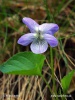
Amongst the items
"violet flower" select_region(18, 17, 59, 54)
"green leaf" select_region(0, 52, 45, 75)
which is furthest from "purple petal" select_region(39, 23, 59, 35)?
"green leaf" select_region(0, 52, 45, 75)

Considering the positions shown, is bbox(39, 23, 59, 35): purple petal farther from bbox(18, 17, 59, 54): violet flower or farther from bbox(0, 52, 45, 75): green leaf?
bbox(0, 52, 45, 75): green leaf

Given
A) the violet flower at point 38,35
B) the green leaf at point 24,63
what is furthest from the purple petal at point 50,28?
the green leaf at point 24,63

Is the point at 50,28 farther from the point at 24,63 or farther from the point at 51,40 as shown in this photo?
the point at 24,63

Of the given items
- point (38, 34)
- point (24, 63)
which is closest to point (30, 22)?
point (38, 34)

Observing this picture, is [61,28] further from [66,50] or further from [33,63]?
[33,63]

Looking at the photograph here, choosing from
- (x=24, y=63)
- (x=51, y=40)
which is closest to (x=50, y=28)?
(x=51, y=40)

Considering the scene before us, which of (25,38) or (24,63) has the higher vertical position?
(25,38)

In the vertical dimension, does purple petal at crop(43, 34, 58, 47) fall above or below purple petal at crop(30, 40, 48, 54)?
above
